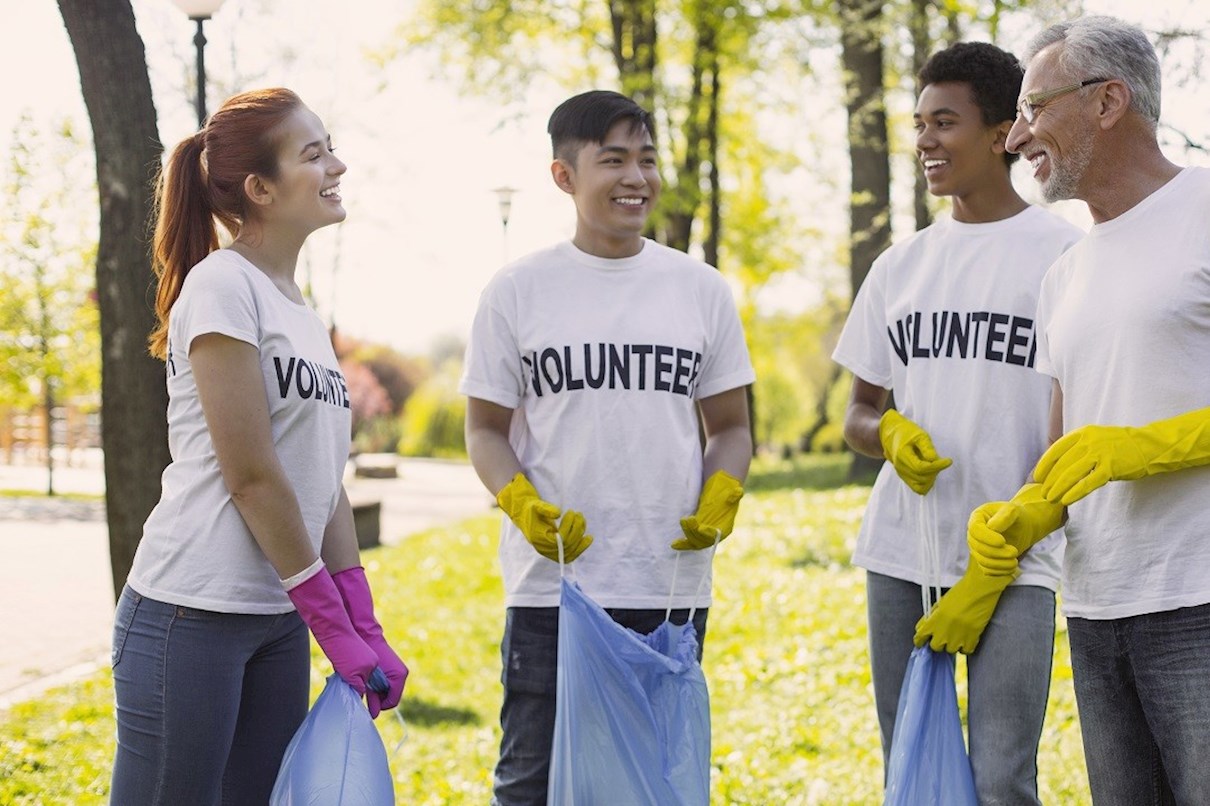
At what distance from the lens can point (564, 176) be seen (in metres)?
3.14

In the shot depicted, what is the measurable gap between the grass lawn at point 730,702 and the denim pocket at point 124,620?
2.97 ft

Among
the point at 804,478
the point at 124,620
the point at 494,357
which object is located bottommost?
the point at 804,478

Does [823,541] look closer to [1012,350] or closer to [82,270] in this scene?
[1012,350]

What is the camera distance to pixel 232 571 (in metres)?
2.39

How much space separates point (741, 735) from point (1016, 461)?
2.84 metres

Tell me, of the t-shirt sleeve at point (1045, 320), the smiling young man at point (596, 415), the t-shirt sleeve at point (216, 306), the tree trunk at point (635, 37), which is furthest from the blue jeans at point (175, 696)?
the tree trunk at point (635, 37)

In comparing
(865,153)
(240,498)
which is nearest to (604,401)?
(240,498)

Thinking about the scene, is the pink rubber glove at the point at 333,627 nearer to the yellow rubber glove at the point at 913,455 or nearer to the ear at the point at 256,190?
the ear at the point at 256,190

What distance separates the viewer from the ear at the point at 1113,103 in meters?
2.39

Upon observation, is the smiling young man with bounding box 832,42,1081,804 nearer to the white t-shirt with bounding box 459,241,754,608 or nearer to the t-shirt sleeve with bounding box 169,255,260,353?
the white t-shirt with bounding box 459,241,754,608

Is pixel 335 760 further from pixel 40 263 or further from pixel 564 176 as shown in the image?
pixel 40 263

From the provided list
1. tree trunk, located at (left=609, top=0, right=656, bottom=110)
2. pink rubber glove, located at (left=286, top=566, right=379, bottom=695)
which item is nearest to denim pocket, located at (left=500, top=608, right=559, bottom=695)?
pink rubber glove, located at (left=286, top=566, right=379, bottom=695)

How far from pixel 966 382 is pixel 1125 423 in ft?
1.95

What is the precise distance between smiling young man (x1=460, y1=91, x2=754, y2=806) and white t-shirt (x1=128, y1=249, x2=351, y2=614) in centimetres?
59
